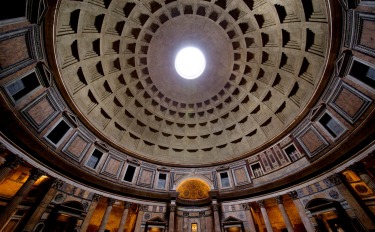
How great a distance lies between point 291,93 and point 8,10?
2202cm

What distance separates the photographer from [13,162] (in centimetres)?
980

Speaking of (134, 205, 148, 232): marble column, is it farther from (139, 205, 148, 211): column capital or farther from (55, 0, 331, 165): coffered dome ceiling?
(55, 0, 331, 165): coffered dome ceiling

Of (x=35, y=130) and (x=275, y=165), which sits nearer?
(x=35, y=130)

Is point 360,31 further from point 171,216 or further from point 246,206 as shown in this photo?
point 171,216

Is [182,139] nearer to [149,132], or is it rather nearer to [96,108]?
[149,132]

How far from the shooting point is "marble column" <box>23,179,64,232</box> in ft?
34.2

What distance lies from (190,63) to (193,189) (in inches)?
661

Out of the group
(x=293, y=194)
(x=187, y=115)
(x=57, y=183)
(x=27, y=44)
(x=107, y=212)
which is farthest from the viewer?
(x=187, y=115)

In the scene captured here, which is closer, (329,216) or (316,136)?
(329,216)

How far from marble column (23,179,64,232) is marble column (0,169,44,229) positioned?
1352mm

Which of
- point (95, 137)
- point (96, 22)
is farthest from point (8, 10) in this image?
point (95, 137)

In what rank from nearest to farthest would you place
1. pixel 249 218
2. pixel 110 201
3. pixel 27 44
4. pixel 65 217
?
pixel 27 44
pixel 65 217
pixel 110 201
pixel 249 218

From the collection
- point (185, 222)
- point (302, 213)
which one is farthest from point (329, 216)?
point (185, 222)

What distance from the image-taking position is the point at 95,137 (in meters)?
16.8
